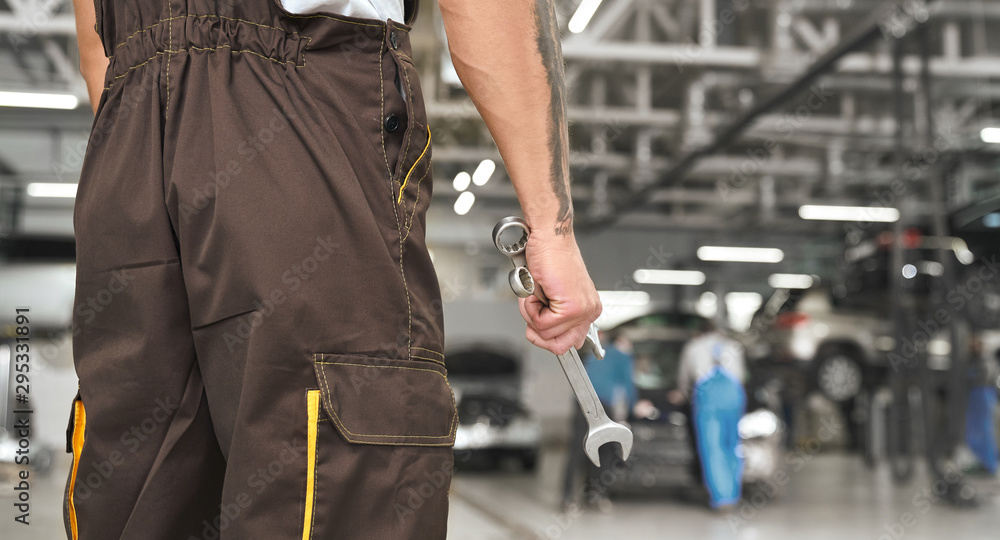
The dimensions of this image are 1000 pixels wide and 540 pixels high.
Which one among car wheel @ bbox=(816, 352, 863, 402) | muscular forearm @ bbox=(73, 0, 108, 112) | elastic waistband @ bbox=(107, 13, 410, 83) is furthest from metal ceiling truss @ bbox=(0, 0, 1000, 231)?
elastic waistband @ bbox=(107, 13, 410, 83)

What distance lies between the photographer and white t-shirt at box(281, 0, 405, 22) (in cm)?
80

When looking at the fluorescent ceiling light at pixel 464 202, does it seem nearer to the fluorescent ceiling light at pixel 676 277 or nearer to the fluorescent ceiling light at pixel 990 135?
the fluorescent ceiling light at pixel 676 277

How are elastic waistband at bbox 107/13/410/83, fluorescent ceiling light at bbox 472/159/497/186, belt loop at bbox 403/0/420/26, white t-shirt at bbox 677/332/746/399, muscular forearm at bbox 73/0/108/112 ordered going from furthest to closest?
fluorescent ceiling light at bbox 472/159/497/186 < white t-shirt at bbox 677/332/746/399 < muscular forearm at bbox 73/0/108/112 < belt loop at bbox 403/0/420/26 < elastic waistband at bbox 107/13/410/83

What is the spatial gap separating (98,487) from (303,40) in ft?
1.56

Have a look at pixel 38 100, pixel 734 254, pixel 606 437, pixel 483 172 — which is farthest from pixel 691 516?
pixel 734 254

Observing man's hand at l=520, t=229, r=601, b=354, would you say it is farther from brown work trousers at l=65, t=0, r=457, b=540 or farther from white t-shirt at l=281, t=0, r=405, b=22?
white t-shirt at l=281, t=0, r=405, b=22

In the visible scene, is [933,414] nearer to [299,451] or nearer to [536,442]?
[536,442]

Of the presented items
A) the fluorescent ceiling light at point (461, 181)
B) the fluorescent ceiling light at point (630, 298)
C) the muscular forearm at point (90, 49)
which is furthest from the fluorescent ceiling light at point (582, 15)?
the fluorescent ceiling light at point (630, 298)

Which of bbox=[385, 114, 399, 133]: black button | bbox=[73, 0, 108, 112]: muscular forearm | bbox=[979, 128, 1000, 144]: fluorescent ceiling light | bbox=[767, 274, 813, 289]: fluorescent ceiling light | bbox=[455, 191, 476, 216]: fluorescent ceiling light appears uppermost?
bbox=[73, 0, 108, 112]: muscular forearm

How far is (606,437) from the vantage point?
42.6 inches

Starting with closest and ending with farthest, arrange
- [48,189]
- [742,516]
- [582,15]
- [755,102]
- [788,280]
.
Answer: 1. [48,189]
2. [742,516]
3. [582,15]
4. [755,102]
5. [788,280]

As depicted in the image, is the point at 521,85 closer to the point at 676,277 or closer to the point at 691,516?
the point at 691,516

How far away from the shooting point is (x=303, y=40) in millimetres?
808

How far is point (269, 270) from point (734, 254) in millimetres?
15213
